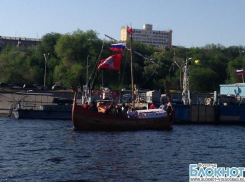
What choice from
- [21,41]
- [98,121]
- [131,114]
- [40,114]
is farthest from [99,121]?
[21,41]

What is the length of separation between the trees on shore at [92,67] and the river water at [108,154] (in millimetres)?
56882

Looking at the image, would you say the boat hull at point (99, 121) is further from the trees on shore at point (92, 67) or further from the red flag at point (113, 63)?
the trees on shore at point (92, 67)

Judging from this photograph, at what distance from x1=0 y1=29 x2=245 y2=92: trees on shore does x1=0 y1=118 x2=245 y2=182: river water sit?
5688cm

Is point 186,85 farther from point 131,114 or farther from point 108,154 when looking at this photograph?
point 108,154

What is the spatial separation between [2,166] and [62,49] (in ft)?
283

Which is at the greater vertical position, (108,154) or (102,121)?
(102,121)

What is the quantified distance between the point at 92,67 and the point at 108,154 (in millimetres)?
74351

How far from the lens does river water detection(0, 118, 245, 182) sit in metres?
26.4

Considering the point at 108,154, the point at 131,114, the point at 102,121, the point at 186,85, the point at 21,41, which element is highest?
the point at 21,41

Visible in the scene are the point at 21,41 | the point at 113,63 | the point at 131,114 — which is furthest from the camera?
the point at 21,41

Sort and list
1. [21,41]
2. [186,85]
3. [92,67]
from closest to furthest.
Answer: [186,85] → [92,67] → [21,41]

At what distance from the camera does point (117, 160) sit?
30750 mm

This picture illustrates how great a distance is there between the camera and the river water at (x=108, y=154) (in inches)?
1038

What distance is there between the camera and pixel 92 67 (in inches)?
4203
